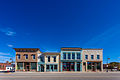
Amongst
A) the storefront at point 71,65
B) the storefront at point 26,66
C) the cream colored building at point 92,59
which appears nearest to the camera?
the storefront at point 71,65

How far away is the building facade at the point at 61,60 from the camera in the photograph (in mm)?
33094

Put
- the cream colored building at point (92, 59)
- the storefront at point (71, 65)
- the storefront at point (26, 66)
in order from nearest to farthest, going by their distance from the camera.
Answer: the storefront at point (71, 65), the cream colored building at point (92, 59), the storefront at point (26, 66)

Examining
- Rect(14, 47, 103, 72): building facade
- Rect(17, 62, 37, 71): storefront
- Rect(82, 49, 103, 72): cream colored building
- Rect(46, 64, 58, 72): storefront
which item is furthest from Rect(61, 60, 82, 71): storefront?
Rect(17, 62, 37, 71): storefront

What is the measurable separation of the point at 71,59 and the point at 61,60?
3348 mm

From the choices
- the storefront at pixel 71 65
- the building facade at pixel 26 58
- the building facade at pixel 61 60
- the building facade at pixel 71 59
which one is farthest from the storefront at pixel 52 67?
the building facade at pixel 26 58

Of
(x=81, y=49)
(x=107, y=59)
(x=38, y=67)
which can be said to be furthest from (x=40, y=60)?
(x=107, y=59)

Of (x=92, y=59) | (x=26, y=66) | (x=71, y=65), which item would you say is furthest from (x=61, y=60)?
(x=26, y=66)

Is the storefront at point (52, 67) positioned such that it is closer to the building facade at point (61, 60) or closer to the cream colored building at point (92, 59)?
the building facade at point (61, 60)

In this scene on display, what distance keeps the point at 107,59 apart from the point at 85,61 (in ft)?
32.3

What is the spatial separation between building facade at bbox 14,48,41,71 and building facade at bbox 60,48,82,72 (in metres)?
9.19

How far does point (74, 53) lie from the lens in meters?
33.4

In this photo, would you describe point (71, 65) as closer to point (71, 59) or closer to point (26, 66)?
point (71, 59)

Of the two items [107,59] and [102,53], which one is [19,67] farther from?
[107,59]

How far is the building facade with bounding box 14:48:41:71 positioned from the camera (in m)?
33.7
